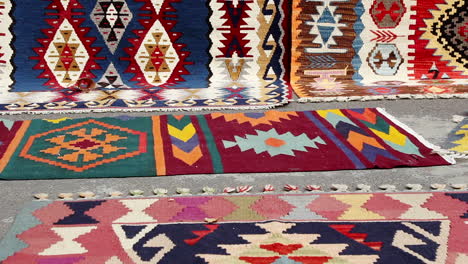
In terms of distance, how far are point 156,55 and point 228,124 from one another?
93 cm

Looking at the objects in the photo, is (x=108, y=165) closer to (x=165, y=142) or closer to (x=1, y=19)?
(x=165, y=142)

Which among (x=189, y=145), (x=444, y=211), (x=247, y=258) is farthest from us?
(x=189, y=145)

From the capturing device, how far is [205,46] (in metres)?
3.40

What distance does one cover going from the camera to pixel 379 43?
3.48 m

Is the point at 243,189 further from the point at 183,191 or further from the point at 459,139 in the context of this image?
the point at 459,139

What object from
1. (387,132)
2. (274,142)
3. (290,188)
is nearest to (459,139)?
(387,132)

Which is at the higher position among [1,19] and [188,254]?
[1,19]

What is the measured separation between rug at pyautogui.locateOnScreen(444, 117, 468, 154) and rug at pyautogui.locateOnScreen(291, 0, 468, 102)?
28.8 inches

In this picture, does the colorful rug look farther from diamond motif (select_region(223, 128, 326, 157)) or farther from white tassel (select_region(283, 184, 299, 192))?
diamond motif (select_region(223, 128, 326, 157))

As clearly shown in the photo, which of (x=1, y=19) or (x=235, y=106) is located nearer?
(x=235, y=106)

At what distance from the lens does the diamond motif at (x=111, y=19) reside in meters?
3.33

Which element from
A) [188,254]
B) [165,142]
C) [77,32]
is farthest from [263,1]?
[188,254]

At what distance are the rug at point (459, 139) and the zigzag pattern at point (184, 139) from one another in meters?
0.98

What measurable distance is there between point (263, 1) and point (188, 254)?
6.88 feet
